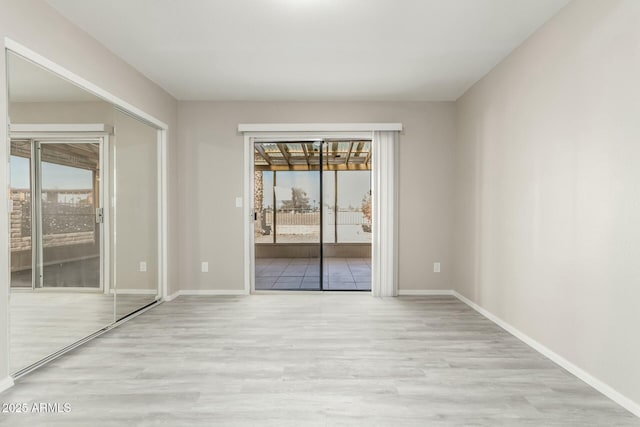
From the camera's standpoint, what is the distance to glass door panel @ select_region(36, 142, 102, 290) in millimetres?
2381

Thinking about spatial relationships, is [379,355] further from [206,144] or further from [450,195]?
[206,144]

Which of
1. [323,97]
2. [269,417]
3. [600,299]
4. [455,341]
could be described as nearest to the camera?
[269,417]

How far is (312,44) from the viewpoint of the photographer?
291cm

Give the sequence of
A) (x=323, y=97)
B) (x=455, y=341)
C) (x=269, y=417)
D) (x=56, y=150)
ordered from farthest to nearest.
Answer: (x=323, y=97) < (x=455, y=341) < (x=56, y=150) < (x=269, y=417)

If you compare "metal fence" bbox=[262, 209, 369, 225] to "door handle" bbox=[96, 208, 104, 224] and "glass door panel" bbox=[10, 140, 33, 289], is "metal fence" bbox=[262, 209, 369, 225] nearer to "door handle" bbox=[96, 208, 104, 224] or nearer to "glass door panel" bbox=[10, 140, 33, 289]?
"door handle" bbox=[96, 208, 104, 224]

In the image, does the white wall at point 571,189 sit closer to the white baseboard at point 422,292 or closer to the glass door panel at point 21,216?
the white baseboard at point 422,292

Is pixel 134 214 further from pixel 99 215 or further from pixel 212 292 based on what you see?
pixel 212 292

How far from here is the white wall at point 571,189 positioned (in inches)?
75.0

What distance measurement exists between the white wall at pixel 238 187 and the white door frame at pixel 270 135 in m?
0.08

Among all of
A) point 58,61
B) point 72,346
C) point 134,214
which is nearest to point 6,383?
point 72,346

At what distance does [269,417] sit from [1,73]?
2475 millimetres

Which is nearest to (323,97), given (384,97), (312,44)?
(384,97)

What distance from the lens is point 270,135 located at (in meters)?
4.42

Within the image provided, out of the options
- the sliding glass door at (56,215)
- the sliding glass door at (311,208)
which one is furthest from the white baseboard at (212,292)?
the sliding glass door at (56,215)
